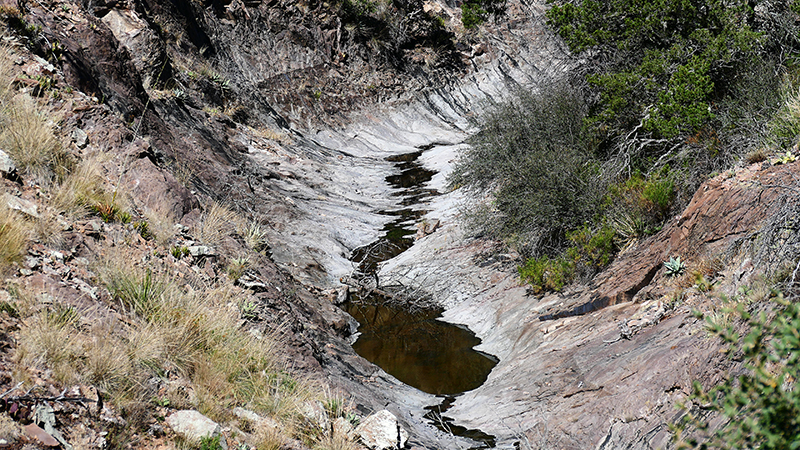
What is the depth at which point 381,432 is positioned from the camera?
15.6ft

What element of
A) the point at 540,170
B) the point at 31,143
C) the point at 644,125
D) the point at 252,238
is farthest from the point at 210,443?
the point at 540,170

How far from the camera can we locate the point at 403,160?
845 inches

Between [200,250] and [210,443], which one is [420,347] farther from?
[210,443]

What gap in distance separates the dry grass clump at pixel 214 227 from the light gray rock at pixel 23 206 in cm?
196

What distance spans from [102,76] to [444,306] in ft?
22.2

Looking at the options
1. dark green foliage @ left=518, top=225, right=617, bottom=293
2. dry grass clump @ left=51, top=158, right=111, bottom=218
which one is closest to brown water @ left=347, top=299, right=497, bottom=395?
dark green foliage @ left=518, top=225, right=617, bottom=293

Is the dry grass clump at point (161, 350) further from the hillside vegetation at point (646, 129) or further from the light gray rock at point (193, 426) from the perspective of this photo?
the hillside vegetation at point (646, 129)

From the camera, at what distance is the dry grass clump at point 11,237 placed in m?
4.07

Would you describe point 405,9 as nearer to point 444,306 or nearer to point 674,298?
point 444,306

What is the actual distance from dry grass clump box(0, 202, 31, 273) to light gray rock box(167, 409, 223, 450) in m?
1.64

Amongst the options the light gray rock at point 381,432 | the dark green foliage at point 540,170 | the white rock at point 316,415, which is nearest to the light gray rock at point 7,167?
the white rock at point 316,415

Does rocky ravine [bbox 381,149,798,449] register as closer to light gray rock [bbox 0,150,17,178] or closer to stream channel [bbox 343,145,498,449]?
stream channel [bbox 343,145,498,449]

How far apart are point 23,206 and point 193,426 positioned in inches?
99.9

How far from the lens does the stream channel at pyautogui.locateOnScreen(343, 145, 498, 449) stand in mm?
7793
